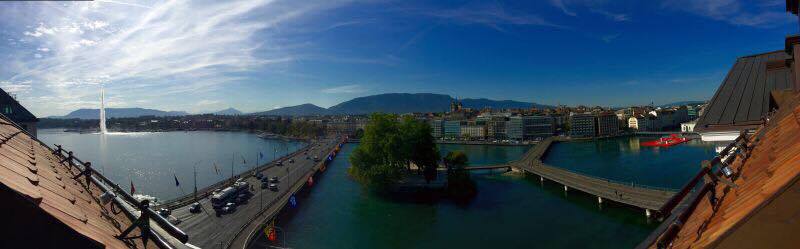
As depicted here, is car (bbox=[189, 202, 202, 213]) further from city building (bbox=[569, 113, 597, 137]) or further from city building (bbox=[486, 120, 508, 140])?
city building (bbox=[569, 113, 597, 137])

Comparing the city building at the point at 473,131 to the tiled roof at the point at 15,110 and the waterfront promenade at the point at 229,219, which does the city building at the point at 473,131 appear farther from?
the tiled roof at the point at 15,110

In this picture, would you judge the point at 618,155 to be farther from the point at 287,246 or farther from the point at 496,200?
the point at 287,246

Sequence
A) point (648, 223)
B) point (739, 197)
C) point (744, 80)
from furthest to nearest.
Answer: point (648, 223), point (744, 80), point (739, 197)

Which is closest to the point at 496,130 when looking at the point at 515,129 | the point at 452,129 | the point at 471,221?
the point at 515,129

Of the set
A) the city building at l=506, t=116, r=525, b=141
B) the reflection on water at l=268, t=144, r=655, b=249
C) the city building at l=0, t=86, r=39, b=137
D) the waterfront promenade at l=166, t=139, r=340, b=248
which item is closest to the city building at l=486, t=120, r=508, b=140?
the city building at l=506, t=116, r=525, b=141

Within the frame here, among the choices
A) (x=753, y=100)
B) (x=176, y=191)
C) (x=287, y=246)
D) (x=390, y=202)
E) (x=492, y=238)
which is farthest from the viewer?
(x=176, y=191)

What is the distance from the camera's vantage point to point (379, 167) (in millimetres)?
22203

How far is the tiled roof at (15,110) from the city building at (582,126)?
69.8 meters

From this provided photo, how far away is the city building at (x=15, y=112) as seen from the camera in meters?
6.99

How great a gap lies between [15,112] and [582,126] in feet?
234

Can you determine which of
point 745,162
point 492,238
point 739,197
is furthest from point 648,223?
point 739,197

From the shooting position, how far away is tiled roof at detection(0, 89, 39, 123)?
7.02m

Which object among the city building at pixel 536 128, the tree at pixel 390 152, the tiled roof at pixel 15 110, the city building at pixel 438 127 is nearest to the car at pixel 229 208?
the tree at pixel 390 152

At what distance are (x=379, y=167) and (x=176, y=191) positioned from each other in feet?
47.9
